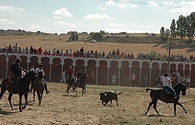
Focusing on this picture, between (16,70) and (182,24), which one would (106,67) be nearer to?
(16,70)

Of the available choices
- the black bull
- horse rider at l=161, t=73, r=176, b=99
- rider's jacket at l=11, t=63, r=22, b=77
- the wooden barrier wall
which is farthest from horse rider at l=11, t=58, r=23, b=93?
the wooden barrier wall

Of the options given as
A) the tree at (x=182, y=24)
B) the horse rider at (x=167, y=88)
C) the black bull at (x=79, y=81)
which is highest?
the tree at (x=182, y=24)

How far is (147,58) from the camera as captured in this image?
162ft

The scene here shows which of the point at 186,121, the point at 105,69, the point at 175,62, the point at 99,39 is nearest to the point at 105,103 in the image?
the point at 186,121

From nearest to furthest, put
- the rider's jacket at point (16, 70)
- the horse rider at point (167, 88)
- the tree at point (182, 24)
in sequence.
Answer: the rider's jacket at point (16, 70)
the horse rider at point (167, 88)
the tree at point (182, 24)

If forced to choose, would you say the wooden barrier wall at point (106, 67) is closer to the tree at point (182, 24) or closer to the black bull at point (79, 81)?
the black bull at point (79, 81)

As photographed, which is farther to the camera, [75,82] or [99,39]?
[99,39]

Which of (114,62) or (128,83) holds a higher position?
(114,62)

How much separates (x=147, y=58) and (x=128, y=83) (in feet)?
15.5

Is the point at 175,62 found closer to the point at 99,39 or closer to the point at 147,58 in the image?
the point at 147,58

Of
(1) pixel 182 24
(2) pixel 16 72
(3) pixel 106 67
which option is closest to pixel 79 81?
(2) pixel 16 72

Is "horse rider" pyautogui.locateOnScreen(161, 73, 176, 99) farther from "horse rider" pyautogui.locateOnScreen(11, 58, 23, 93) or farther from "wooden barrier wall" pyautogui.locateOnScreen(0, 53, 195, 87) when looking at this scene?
"wooden barrier wall" pyautogui.locateOnScreen(0, 53, 195, 87)

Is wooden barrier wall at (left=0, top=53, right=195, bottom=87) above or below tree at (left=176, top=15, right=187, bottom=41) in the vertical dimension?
below

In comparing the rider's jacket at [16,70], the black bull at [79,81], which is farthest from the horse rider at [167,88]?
the black bull at [79,81]
